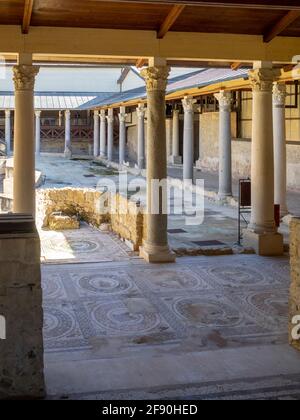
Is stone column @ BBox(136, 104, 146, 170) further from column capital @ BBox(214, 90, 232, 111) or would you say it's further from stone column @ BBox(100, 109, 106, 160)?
column capital @ BBox(214, 90, 232, 111)

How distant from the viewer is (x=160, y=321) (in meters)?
6.84

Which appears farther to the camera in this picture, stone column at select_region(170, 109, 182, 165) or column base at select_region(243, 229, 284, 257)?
stone column at select_region(170, 109, 182, 165)

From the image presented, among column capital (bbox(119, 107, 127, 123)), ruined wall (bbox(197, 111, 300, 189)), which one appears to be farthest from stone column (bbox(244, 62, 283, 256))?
column capital (bbox(119, 107, 127, 123))

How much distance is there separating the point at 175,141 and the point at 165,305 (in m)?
24.2

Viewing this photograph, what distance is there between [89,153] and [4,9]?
3313 centimetres

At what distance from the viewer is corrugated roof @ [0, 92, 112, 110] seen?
36312mm

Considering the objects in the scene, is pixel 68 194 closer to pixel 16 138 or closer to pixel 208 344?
pixel 16 138

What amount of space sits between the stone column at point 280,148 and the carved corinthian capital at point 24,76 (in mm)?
7169

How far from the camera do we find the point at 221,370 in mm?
5062

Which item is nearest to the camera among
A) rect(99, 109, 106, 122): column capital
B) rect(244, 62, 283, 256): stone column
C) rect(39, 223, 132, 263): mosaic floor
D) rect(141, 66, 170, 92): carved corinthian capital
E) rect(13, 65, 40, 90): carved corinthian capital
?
rect(13, 65, 40, 90): carved corinthian capital

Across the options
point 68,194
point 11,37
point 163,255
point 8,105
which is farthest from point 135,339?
point 8,105

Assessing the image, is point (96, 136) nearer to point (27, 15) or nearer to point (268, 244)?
point (268, 244)

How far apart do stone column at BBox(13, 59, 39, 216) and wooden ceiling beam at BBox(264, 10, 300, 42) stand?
4.11m

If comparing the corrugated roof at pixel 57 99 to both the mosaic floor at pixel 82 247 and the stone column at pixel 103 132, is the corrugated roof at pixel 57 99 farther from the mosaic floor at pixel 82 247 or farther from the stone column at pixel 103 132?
A: the mosaic floor at pixel 82 247
